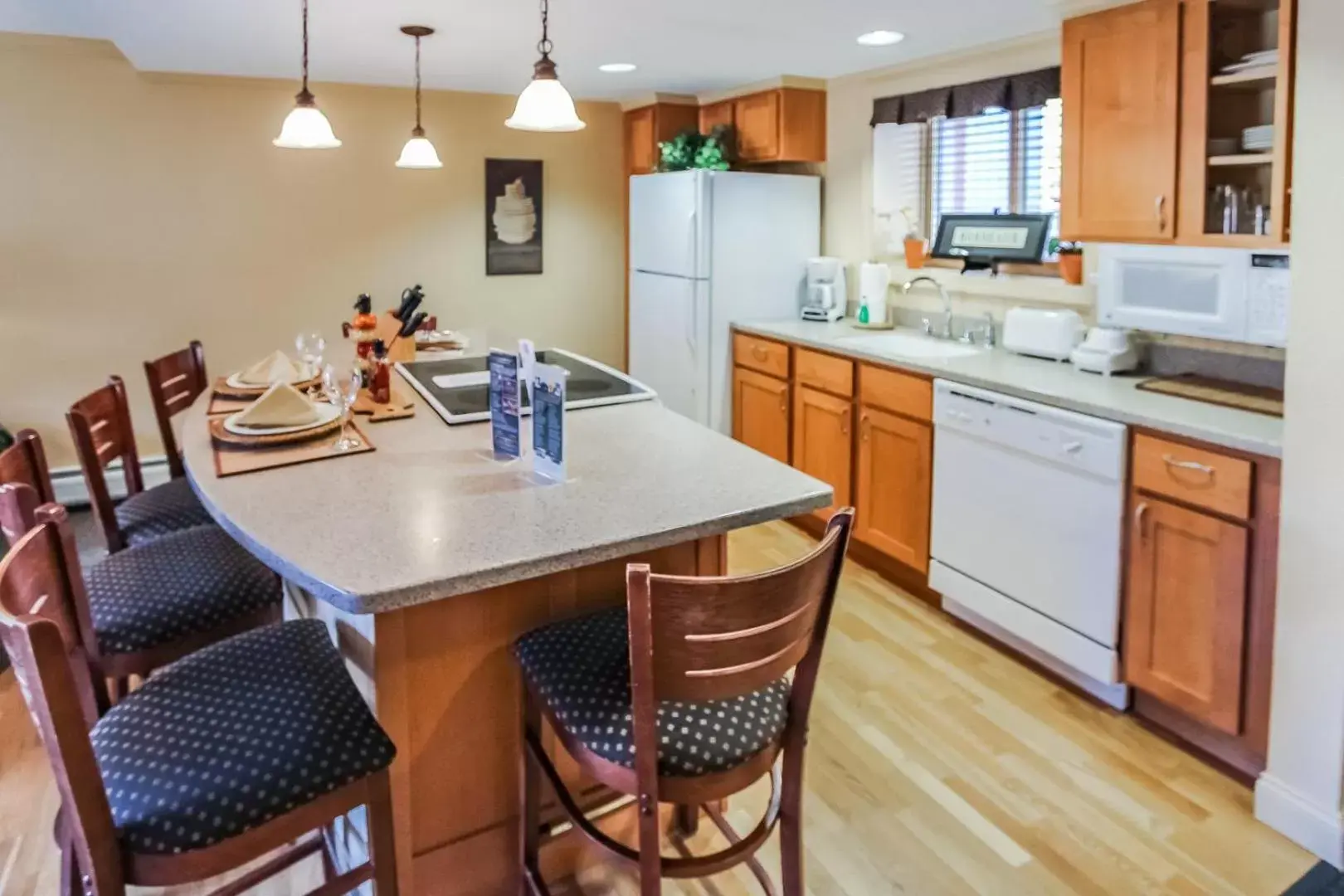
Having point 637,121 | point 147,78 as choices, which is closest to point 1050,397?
point 637,121

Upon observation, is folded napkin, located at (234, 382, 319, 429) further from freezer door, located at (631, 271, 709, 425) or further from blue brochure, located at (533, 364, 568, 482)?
freezer door, located at (631, 271, 709, 425)

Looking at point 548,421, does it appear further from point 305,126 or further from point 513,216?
point 513,216

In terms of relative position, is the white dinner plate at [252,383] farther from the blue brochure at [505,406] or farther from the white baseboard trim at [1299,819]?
the white baseboard trim at [1299,819]

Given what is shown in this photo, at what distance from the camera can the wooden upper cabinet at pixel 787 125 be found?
4656 millimetres

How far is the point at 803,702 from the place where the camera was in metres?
1.65

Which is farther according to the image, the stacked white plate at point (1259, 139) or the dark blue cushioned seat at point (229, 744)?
the stacked white plate at point (1259, 139)

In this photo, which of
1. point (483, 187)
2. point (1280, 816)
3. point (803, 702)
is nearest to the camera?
point (803, 702)

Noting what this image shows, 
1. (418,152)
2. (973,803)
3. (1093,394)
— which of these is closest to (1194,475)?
(1093,394)

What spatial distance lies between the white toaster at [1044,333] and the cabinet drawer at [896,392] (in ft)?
1.41

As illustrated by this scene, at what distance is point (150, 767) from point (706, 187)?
3.62m

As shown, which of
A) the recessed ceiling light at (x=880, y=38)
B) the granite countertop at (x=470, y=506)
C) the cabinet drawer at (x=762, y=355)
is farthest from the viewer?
the cabinet drawer at (x=762, y=355)

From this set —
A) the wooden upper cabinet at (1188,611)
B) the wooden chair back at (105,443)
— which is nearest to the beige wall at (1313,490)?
the wooden upper cabinet at (1188,611)

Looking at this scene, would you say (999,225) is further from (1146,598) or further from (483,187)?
(483,187)

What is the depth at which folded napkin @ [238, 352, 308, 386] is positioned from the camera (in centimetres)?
291
